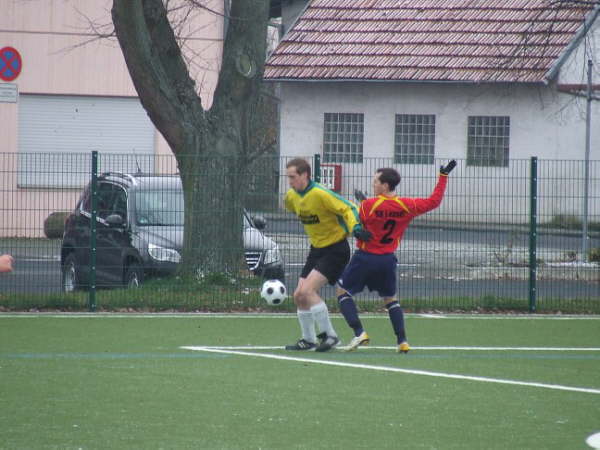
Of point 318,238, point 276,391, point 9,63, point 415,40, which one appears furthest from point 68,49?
point 276,391

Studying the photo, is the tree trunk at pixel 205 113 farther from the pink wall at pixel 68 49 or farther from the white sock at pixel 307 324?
the pink wall at pixel 68 49

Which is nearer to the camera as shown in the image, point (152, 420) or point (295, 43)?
point (152, 420)

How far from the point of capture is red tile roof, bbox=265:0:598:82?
3166 centimetres

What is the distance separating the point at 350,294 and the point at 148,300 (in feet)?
14.3

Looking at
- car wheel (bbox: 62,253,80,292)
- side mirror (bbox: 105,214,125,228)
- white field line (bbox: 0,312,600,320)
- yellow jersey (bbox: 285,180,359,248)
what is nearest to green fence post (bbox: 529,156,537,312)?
white field line (bbox: 0,312,600,320)

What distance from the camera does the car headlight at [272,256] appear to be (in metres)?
15.1

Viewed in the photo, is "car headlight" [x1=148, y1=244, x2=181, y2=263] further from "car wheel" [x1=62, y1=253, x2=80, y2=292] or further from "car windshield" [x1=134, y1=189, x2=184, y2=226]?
"car wheel" [x1=62, y1=253, x2=80, y2=292]

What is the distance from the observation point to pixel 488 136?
32875 mm

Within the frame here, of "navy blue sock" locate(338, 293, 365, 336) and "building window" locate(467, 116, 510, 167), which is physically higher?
"building window" locate(467, 116, 510, 167)

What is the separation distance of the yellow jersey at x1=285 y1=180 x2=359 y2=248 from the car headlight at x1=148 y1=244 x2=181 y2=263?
4.19 m

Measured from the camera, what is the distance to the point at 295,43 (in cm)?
3378

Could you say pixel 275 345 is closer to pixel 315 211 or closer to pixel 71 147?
pixel 315 211

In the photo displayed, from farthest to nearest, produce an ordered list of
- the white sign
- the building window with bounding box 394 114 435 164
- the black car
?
the building window with bounding box 394 114 435 164 < the white sign < the black car

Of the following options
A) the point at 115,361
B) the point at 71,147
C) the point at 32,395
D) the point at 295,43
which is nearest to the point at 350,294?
the point at 115,361
